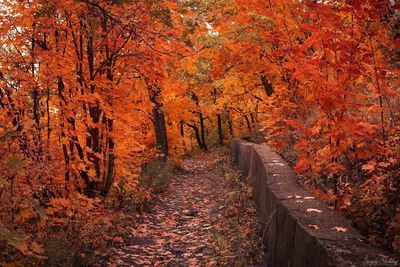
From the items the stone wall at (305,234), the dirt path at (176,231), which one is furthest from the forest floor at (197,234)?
the stone wall at (305,234)

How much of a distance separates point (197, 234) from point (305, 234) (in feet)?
13.3

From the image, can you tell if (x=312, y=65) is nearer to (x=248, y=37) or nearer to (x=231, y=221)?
(x=231, y=221)

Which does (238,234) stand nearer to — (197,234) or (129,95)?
(197,234)

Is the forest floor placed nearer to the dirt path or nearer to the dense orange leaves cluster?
the dirt path

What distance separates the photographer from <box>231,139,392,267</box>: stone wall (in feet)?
8.80

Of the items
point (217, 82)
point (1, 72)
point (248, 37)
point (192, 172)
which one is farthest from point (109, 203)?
point (217, 82)

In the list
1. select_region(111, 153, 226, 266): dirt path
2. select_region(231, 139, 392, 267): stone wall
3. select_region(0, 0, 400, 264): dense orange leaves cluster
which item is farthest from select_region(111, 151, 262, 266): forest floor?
select_region(0, 0, 400, 264): dense orange leaves cluster

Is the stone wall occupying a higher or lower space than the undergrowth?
higher

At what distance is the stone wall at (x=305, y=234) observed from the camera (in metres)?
2.68

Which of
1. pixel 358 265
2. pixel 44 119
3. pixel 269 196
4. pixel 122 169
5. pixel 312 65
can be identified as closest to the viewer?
pixel 358 265

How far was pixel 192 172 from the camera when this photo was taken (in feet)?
52.9

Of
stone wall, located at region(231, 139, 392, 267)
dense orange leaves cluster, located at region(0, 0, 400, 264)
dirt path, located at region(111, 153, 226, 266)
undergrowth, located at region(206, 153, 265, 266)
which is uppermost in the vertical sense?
dense orange leaves cluster, located at region(0, 0, 400, 264)

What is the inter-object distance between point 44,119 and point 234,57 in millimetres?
8207

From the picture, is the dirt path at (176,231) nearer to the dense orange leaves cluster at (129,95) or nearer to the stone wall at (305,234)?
the dense orange leaves cluster at (129,95)
